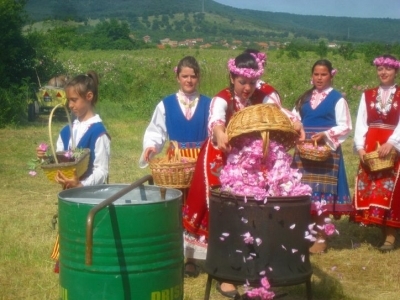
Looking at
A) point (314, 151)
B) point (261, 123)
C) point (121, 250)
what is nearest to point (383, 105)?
point (314, 151)

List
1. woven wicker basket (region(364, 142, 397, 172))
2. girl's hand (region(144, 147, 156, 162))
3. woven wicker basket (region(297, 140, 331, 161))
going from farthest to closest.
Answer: woven wicker basket (region(364, 142, 397, 172))
woven wicker basket (region(297, 140, 331, 161))
girl's hand (region(144, 147, 156, 162))

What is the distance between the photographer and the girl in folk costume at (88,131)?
4.93 metres

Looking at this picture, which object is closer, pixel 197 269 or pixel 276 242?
pixel 276 242

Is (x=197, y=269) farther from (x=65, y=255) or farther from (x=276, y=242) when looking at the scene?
(x=65, y=255)

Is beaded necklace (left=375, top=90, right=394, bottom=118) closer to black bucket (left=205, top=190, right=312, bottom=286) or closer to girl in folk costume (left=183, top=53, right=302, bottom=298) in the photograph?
girl in folk costume (left=183, top=53, right=302, bottom=298)

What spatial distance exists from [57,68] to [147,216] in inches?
699

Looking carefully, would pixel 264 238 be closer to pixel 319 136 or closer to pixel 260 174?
pixel 260 174

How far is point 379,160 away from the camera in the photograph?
6594 mm

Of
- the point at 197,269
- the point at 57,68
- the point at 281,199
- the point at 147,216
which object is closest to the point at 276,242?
the point at 281,199

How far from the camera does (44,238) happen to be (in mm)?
7000

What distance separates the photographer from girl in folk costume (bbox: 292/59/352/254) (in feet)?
21.9

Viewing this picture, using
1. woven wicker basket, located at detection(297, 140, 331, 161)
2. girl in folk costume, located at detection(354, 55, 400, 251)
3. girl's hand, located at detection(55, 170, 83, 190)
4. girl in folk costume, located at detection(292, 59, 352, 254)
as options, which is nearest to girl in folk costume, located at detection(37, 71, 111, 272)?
girl's hand, located at detection(55, 170, 83, 190)

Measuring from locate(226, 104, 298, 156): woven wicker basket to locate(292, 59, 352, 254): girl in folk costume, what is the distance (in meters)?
2.18

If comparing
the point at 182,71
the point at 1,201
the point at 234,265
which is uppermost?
the point at 182,71
